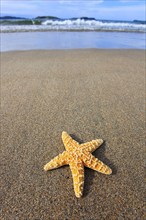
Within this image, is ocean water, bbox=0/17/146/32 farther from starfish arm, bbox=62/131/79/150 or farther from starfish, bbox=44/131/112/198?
starfish, bbox=44/131/112/198

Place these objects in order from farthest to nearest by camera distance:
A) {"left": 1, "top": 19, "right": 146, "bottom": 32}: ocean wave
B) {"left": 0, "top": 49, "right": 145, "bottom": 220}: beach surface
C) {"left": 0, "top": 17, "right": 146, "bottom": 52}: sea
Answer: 1. {"left": 1, "top": 19, "right": 146, "bottom": 32}: ocean wave
2. {"left": 0, "top": 17, "right": 146, "bottom": 52}: sea
3. {"left": 0, "top": 49, "right": 145, "bottom": 220}: beach surface

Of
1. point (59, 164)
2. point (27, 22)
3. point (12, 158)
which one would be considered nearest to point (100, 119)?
point (59, 164)

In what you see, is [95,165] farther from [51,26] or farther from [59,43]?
[51,26]

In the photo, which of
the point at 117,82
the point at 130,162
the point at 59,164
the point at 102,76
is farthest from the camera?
the point at 102,76

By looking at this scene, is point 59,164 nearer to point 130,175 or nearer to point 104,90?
point 130,175

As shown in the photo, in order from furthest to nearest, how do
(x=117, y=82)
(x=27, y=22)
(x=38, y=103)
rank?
1. (x=27, y=22)
2. (x=117, y=82)
3. (x=38, y=103)

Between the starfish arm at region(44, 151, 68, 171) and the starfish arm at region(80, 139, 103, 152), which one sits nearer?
the starfish arm at region(44, 151, 68, 171)

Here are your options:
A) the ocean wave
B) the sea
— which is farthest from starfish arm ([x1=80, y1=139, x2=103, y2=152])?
the ocean wave
